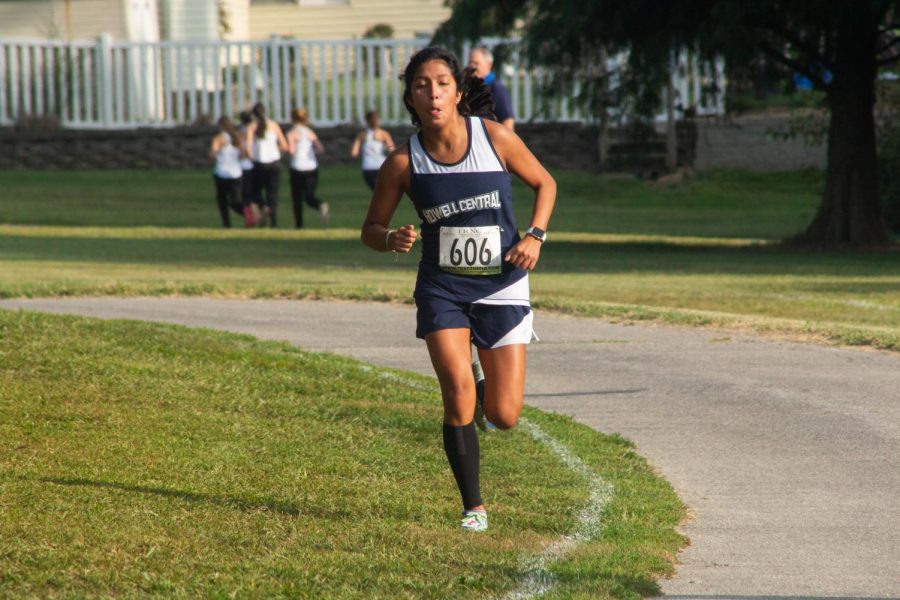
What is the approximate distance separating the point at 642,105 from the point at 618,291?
7300mm

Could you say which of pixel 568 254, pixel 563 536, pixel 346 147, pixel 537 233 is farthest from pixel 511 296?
pixel 346 147

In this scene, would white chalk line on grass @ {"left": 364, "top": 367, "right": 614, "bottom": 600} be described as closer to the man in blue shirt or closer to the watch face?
the watch face

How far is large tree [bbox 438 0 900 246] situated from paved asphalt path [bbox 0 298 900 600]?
27.8 ft

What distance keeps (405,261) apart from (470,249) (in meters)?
14.8

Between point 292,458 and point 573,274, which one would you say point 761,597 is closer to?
point 292,458

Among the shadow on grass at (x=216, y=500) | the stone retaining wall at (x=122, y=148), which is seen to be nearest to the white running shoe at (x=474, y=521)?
the shadow on grass at (x=216, y=500)

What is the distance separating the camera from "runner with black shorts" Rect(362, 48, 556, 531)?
659cm

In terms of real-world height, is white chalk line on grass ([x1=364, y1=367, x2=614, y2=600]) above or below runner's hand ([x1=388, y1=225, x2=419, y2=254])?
below

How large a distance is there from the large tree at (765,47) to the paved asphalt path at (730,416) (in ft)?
27.8

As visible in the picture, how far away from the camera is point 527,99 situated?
35.4 m

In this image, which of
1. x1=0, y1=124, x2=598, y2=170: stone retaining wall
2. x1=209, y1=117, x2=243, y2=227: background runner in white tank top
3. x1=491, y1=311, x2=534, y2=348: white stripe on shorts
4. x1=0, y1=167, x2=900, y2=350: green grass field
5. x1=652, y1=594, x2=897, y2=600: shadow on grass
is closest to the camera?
x1=652, y1=594, x2=897, y2=600: shadow on grass

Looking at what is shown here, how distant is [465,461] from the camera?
21.7 feet

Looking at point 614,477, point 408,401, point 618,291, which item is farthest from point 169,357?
point 618,291

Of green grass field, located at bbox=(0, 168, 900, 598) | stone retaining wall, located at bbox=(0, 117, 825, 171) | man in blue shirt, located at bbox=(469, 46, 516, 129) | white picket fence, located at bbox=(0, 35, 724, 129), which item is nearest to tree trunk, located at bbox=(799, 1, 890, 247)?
green grass field, located at bbox=(0, 168, 900, 598)
